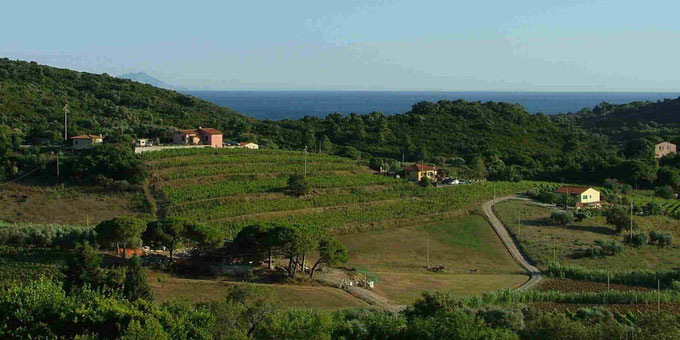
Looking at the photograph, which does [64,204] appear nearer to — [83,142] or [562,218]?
[83,142]

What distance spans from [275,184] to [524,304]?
26423 millimetres

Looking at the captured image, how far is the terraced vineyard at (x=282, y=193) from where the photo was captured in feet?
156

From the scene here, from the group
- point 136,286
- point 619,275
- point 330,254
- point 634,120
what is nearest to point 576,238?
point 619,275

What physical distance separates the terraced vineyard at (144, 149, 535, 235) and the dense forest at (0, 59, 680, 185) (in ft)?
30.1

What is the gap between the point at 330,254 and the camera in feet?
121

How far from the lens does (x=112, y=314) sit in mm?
22781

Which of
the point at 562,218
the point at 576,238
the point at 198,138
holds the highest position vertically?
the point at 198,138

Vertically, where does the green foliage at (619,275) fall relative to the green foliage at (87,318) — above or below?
below

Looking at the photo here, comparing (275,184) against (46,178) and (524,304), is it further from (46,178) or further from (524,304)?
(524,304)

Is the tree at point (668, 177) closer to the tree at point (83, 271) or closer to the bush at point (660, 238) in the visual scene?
the bush at point (660, 238)

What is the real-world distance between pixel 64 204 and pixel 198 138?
19378 mm

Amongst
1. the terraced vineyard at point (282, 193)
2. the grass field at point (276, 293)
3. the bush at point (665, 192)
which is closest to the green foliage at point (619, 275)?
the terraced vineyard at point (282, 193)

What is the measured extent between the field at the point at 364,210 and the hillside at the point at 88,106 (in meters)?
14.2

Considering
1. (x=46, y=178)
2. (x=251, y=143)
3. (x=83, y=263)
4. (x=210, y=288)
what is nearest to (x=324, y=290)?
(x=210, y=288)
